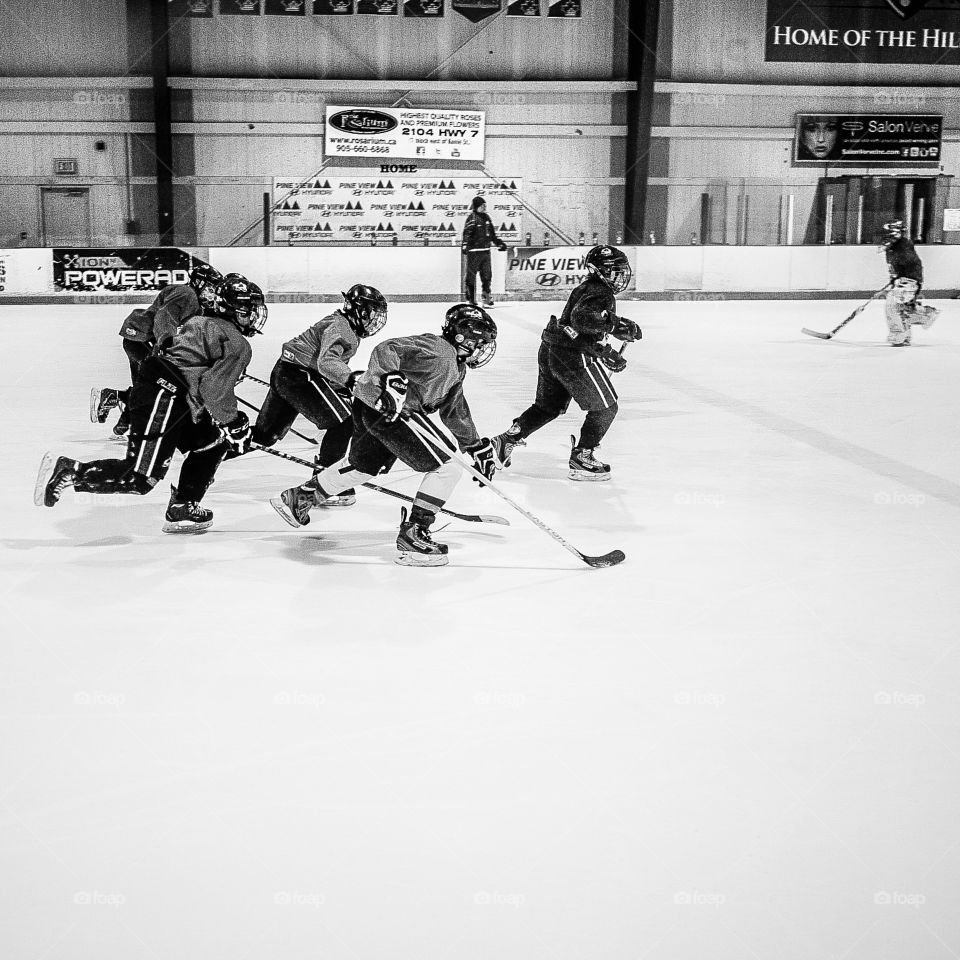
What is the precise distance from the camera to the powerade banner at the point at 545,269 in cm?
1861

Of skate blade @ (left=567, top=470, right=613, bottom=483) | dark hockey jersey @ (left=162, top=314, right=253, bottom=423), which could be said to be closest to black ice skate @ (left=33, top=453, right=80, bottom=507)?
dark hockey jersey @ (left=162, top=314, right=253, bottom=423)

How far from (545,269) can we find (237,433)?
13889 millimetres

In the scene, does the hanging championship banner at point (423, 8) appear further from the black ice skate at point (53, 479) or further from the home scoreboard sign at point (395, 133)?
the black ice skate at point (53, 479)

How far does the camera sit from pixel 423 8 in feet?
72.9

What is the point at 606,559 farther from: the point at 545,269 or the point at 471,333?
the point at 545,269

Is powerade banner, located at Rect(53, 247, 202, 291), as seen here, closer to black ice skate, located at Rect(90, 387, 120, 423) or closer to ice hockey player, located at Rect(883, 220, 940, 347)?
ice hockey player, located at Rect(883, 220, 940, 347)

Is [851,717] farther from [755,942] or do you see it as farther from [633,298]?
[633,298]

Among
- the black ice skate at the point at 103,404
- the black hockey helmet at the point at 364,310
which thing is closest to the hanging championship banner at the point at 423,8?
the black ice skate at the point at 103,404

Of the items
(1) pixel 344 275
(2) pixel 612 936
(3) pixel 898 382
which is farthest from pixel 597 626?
(1) pixel 344 275

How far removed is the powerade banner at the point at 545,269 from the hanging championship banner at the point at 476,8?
19.9 feet

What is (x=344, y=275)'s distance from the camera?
60.1 ft

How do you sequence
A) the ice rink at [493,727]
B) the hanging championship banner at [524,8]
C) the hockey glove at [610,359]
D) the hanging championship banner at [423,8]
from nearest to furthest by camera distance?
the ice rink at [493,727] < the hockey glove at [610,359] < the hanging championship banner at [423,8] < the hanging championship banner at [524,8]

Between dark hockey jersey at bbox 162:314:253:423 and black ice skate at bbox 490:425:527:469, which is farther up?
dark hockey jersey at bbox 162:314:253:423

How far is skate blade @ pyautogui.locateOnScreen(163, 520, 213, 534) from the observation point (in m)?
5.42
